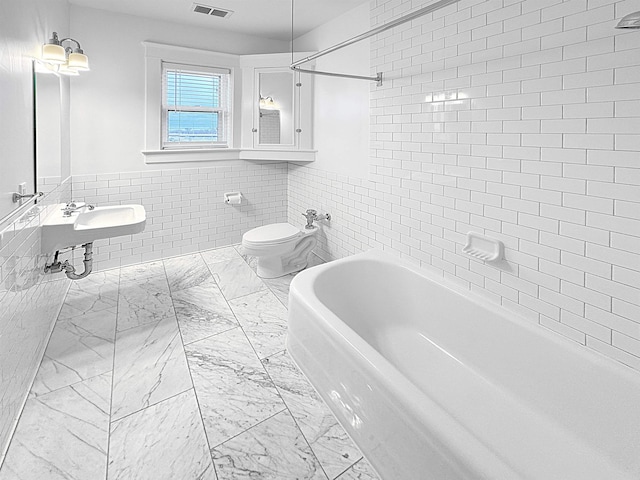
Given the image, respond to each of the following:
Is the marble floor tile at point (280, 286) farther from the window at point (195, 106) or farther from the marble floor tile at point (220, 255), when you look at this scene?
the window at point (195, 106)

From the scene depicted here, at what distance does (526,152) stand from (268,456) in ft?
6.04

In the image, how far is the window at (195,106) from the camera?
3.63 m

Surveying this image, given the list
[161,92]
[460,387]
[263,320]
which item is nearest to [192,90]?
[161,92]

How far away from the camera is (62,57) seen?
2.19 m

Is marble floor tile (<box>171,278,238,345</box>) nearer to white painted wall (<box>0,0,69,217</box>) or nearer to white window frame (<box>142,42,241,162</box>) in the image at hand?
white painted wall (<box>0,0,69,217</box>)

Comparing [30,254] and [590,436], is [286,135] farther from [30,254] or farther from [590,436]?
[590,436]

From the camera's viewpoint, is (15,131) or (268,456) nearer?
(268,456)

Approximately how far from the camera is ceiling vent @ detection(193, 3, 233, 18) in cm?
312

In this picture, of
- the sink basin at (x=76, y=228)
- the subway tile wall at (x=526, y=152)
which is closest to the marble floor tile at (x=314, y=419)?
the subway tile wall at (x=526, y=152)

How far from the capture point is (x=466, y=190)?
217cm

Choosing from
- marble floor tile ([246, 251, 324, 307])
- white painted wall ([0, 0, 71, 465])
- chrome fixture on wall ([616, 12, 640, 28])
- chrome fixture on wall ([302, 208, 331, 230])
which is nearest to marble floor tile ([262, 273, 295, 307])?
marble floor tile ([246, 251, 324, 307])

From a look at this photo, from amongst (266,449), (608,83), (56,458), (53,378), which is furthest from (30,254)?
(608,83)

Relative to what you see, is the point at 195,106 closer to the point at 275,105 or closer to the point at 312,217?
the point at 275,105

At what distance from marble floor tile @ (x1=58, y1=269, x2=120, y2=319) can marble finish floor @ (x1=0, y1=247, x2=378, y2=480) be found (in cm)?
2
